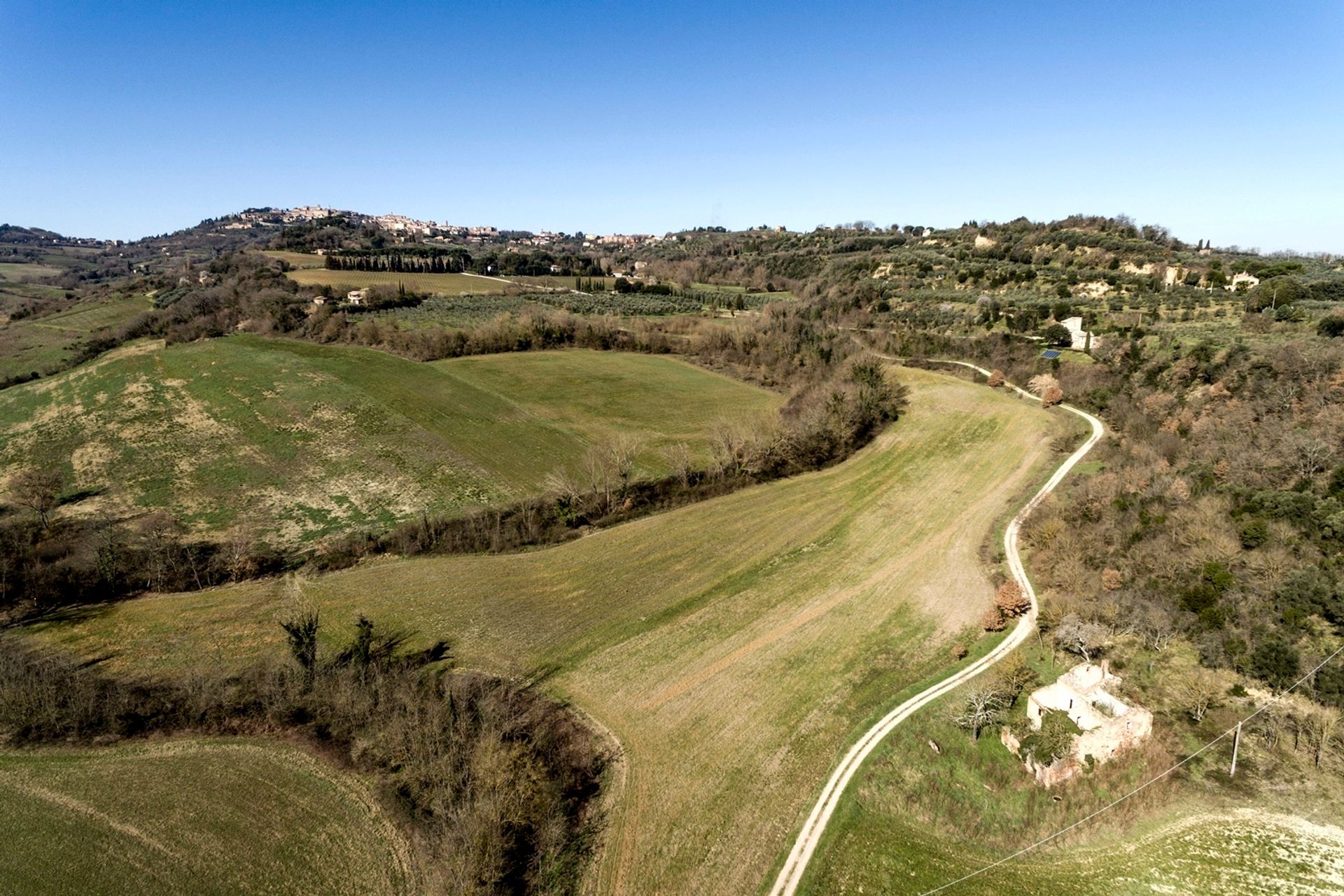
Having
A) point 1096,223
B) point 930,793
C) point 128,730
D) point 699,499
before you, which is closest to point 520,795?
point 930,793

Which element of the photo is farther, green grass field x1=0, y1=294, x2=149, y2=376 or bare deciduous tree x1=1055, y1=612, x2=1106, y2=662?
green grass field x1=0, y1=294, x2=149, y2=376

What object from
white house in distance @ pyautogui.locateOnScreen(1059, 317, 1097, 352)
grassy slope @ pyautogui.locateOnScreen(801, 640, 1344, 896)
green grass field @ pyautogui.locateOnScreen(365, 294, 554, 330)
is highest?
green grass field @ pyautogui.locateOnScreen(365, 294, 554, 330)

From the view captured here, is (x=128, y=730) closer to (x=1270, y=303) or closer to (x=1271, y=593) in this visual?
(x=1271, y=593)

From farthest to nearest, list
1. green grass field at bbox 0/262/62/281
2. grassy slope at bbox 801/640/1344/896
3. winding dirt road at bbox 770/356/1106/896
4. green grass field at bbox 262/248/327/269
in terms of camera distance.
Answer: green grass field at bbox 0/262/62/281, green grass field at bbox 262/248/327/269, winding dirt road at bbox 770/356/1106/896, grassy slope at bbox 801/640/1344/896

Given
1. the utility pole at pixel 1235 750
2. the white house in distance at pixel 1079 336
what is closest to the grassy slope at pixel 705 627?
the utility pole at pixel 1235 750

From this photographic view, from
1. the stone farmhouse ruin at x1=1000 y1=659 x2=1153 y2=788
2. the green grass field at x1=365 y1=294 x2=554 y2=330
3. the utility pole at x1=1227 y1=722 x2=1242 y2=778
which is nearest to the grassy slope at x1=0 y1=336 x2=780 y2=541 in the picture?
the green grass field at x1=365 y1=294 x2=554 y2=330

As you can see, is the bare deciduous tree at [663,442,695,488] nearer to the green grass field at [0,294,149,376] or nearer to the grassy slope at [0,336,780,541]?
the grassy slope at [0,336,780,541]

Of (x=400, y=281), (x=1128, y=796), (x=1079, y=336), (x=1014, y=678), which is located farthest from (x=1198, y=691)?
(x=400, y=281)
